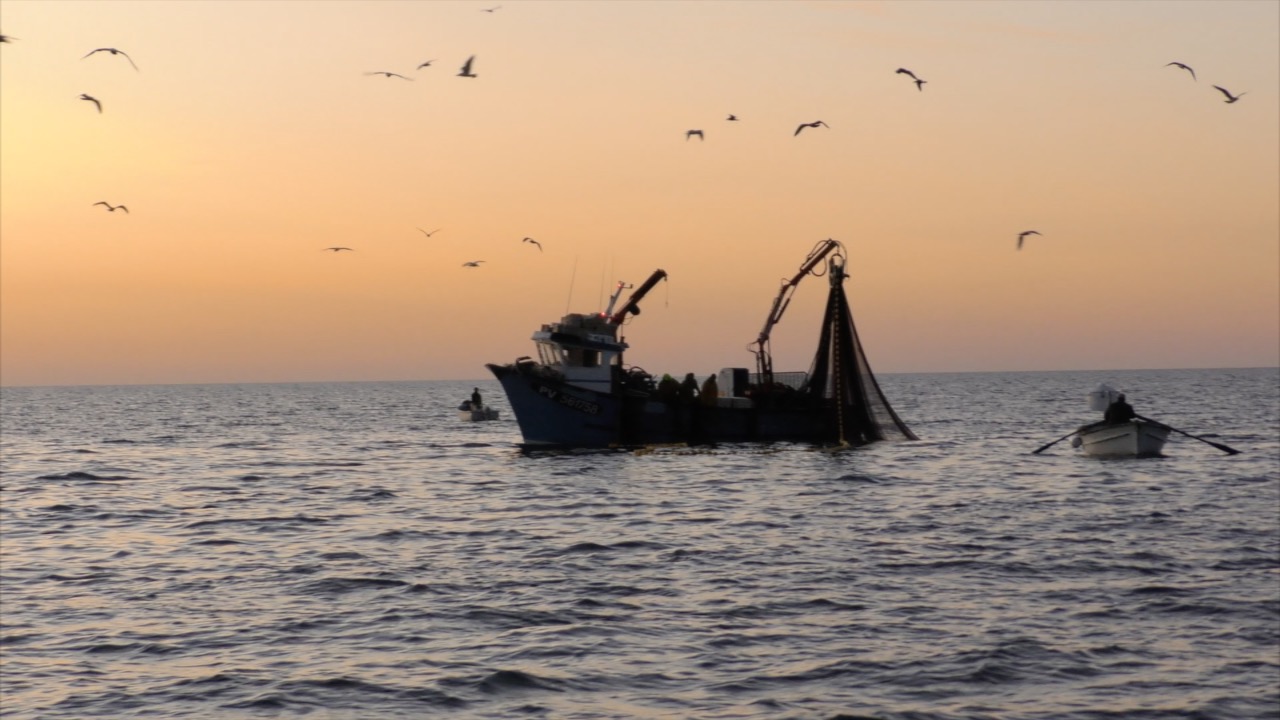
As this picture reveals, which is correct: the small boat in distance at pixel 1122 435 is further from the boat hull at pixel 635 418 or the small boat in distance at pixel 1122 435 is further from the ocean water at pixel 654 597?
the boat hull at pixel 635 418

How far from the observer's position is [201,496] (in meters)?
40.8

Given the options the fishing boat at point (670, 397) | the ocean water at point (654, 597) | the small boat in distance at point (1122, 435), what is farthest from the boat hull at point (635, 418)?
the small boat in distance at point (1122, 435)

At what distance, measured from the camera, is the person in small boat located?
48.1m

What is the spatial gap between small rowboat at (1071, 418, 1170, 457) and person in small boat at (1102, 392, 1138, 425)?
257 mm

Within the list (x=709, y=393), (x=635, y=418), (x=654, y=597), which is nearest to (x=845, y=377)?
(x=709, y=393)

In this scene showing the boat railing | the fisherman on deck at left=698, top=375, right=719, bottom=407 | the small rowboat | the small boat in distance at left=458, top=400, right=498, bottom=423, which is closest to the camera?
the small rowboat

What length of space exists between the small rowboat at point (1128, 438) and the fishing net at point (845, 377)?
8.45m

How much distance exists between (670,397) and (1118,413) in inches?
698

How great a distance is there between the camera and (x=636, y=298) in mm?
57719

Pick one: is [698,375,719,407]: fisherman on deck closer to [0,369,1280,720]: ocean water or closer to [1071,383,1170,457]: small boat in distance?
[0,369,1280,720]: ocean water

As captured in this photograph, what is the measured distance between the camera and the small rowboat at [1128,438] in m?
47.3

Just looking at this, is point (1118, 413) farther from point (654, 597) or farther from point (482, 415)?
point (482, 415)

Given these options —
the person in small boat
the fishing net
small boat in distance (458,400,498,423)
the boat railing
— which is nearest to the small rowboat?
the person in small boat

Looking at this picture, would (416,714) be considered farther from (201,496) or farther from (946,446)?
(946,446)
